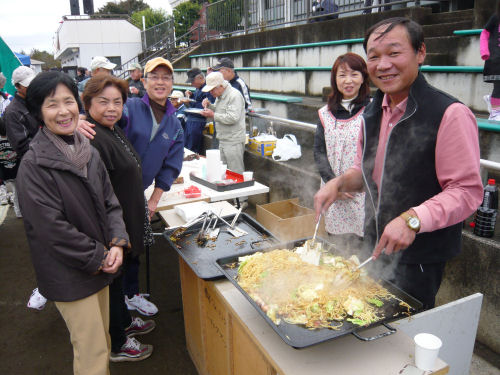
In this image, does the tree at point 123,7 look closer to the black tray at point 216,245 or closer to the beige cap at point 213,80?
the beige cap at point 213,80

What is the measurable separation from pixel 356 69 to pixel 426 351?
8.36 feet

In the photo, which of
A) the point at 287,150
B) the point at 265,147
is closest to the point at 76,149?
Answer: the point at 287,150

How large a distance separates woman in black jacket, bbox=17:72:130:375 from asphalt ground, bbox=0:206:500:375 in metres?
1.01

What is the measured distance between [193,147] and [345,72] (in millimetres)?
5290

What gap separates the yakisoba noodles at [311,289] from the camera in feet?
5.33

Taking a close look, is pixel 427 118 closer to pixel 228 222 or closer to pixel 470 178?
pixel 470 178

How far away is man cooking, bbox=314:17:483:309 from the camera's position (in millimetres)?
1619

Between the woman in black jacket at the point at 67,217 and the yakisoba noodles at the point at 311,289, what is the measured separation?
3.15ft

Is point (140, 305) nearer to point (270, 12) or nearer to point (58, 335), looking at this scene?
point (58, 335)

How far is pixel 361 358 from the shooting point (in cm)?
158

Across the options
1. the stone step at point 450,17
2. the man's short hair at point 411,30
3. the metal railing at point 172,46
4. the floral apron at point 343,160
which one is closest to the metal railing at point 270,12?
the stone step at point 450,17

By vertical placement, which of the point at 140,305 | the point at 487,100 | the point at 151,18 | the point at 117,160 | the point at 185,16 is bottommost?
the point at 140,305

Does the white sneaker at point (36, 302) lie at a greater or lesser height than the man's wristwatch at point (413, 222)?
lesser

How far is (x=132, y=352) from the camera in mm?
3145
